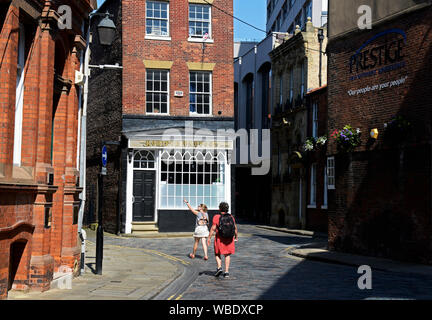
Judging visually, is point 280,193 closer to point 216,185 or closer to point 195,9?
point 216,185

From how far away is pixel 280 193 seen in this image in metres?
34.1

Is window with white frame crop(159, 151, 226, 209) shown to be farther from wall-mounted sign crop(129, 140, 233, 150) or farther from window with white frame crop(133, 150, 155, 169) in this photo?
window with white frame crop(133, 150, 155, 169)

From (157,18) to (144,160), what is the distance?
6709 millimetres

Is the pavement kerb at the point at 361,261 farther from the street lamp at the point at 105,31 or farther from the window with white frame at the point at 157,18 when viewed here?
the window with white frame at the point at 157,18

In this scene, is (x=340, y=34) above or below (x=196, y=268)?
above

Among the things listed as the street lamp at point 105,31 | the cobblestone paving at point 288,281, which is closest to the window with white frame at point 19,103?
the street lamp at point 105,31

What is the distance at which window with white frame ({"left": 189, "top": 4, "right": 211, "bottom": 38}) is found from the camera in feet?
87.6

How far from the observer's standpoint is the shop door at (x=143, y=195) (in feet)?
83.8

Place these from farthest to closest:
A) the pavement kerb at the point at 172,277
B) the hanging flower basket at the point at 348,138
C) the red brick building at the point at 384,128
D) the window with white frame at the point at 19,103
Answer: the hanging flower basket at the point at 348,138
the red brick building at the point at 384,128
the pavement kerb at the point at 172,277
the window with white frame at the point at 19,103

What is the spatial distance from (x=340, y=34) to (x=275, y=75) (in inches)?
670

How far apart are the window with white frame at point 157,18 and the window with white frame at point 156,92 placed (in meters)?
1.85

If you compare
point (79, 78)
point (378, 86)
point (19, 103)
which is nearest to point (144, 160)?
point (378, 86)

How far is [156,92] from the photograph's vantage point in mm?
26172

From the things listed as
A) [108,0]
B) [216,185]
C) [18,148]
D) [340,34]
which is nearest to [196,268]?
[18,148]
